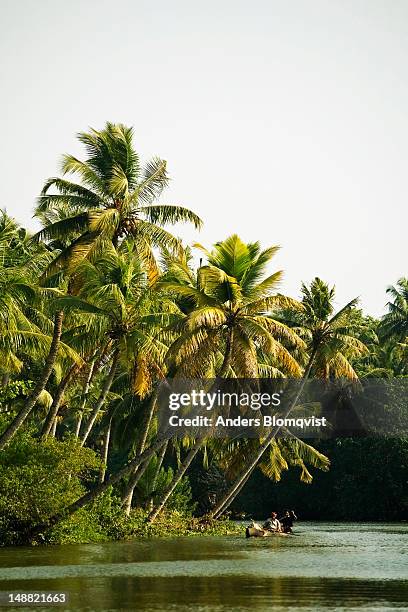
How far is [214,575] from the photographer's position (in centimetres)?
2112

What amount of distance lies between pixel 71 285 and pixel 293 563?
13.1 metres

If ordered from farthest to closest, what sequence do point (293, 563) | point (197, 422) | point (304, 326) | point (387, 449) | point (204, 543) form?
point (387, 449), point (304, 326), point (197, 422), point (204, 543), point (293, 563)

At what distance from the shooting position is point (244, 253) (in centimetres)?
3253

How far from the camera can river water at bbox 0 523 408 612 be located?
1606 centimetres

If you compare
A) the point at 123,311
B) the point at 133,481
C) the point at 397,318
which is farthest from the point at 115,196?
the point at 397,318

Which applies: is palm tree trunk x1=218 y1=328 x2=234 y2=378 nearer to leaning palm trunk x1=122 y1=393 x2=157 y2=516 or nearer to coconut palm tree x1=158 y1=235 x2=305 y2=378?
coconut palm tree x1=158 y1=235 x2=305 y2=378

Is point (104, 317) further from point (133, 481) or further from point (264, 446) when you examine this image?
point (264, 446)

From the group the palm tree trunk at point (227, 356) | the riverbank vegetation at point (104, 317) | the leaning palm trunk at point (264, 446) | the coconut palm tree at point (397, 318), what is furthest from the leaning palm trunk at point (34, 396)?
the coconut palm tree at point (397, 318)

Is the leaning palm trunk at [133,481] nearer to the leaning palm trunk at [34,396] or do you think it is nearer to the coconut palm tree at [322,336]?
the coconut palm tree at [322,336]

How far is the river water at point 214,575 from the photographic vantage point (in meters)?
16.1

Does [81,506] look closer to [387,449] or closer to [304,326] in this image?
[304,326]

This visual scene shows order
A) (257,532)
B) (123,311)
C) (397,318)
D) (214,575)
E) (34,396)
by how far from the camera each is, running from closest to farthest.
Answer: (214,575)
(34,396)
(123,311)
(257,532)
(397,318)

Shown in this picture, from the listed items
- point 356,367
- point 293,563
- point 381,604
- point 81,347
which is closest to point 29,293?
point 81,347

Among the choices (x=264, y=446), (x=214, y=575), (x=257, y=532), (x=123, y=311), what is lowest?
(x=214, y=575)
